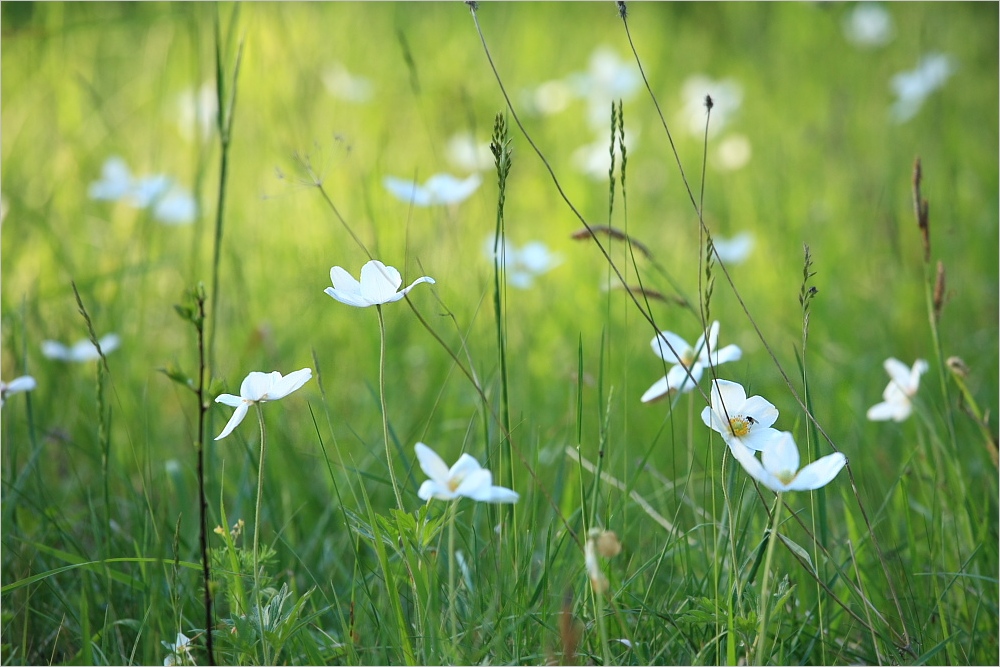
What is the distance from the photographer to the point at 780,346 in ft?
7.66

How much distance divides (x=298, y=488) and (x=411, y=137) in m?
2.27

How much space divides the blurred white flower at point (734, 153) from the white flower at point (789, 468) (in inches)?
112

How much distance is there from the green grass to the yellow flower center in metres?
0.07

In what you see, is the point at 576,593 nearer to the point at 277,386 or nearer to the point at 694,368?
the point at 694,368

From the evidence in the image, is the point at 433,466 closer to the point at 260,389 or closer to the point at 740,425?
the point at 260,389

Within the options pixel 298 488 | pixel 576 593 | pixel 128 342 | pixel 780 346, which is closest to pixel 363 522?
pixel 576 593

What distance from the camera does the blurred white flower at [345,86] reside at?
11.8 feet

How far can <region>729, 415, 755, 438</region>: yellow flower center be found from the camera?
3.30 feet

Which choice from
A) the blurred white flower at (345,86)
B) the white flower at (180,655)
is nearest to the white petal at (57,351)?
the white flower at (180,655)

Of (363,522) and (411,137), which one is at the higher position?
(411,137)

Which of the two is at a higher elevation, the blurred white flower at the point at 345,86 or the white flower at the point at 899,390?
the blurred white flower at the point at 345,86

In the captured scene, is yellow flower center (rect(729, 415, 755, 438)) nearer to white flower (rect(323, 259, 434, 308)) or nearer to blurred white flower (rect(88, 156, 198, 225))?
white flower (rect(323, 259, 434, 308))

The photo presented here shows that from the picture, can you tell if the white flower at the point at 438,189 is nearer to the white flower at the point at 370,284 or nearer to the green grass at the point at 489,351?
the green grass at the point at 489,351

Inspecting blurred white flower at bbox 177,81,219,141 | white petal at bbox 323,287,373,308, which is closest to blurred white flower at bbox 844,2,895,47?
blurred white flower at bbox 177,81,219,141
